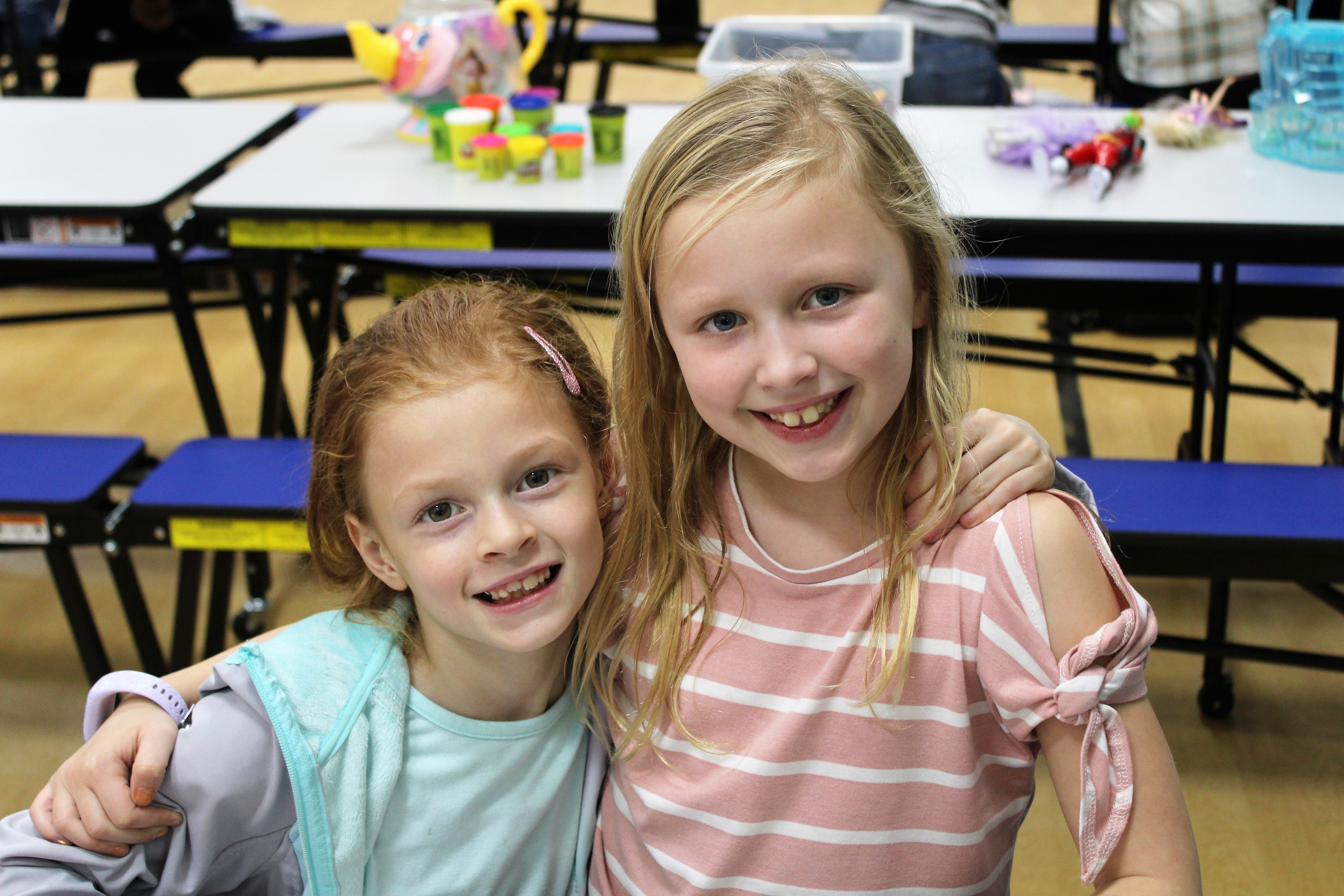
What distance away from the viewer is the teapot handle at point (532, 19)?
2.08 meters

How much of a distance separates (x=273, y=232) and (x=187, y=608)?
0.60m

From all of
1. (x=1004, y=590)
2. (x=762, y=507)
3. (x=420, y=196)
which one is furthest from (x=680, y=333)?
(x=420, y=196)

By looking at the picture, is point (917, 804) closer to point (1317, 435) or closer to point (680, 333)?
point (680, 333)

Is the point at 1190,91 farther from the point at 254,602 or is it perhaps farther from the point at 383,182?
the point at 254,602

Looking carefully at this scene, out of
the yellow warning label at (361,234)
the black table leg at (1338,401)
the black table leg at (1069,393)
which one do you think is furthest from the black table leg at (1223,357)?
the yellow warning label at (361,234)

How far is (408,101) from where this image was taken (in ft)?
6.66

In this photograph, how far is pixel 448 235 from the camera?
1741 millimetres

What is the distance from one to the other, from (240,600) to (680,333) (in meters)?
1.67

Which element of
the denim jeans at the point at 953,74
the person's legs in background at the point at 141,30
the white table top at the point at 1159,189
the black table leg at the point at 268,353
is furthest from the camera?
the person's legs in background at the point at 141,30

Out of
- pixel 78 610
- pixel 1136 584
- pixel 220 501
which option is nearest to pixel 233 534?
pixel 220 501

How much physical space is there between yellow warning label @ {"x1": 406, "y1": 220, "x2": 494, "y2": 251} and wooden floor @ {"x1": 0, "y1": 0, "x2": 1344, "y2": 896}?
1.98 feet

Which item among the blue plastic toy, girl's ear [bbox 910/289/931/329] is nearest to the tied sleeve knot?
girl's ear [bbox 910/289/931/329]

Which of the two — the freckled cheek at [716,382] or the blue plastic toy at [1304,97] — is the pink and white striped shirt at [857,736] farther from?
the blue plastic toy at [1304,97]

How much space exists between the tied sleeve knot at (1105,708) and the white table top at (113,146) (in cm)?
148
